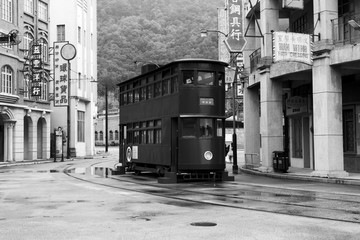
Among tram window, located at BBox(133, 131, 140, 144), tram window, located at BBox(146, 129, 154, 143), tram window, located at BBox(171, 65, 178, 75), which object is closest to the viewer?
tram window, located at BBox(171, 65, 178, 75)

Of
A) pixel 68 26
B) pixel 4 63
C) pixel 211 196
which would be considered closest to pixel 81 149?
pixel 68 26

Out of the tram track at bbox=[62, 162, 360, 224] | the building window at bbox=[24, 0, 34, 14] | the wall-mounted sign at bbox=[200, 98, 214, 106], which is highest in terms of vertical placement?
the building window at bbox=[24, 0, 34, 14]

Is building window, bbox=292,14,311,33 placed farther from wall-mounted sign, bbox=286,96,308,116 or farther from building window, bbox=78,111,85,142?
building window, bbox=78,111,85,142

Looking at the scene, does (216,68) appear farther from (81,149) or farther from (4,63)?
(81,149)

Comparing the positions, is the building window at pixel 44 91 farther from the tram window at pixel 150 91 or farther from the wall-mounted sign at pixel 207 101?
the wall-mounted sign at pixel 207 101

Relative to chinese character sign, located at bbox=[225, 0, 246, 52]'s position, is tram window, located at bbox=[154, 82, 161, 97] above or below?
below

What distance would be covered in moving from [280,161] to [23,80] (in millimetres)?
28071

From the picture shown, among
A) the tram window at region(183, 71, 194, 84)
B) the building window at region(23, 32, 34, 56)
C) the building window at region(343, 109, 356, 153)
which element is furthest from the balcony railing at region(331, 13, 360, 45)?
the building window at region(23, 32, 34, 56)

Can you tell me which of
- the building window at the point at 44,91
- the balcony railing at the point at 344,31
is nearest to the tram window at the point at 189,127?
the balcony railing at the point at 344,31

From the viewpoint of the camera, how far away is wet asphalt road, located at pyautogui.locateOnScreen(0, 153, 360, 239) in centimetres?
866

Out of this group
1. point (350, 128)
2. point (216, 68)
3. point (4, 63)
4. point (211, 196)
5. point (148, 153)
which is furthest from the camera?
point (4, 63)

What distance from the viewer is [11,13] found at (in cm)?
4312

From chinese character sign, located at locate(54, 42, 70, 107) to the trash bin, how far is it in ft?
100

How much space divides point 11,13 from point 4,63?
16.2 feet
